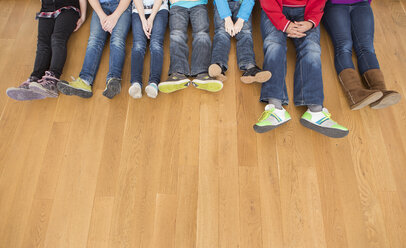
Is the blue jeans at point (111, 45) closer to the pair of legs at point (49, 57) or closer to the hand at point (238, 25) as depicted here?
the pair of legs at point (49, 57)

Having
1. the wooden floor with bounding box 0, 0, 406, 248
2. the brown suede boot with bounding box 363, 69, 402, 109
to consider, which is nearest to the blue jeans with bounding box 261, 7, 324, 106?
the wooden floor with bounding box 0, 0, 406, 248

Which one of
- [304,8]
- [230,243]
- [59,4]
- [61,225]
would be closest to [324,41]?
[304,8]

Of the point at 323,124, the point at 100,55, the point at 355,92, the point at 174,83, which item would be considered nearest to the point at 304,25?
the point at 355,92

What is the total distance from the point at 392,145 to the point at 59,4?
2343 millimetres

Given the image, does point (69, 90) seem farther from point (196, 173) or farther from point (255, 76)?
point (255, 76)

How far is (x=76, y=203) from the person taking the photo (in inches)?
48.9

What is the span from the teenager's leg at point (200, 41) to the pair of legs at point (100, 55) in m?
0.48

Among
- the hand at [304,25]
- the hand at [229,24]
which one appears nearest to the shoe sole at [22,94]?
the hand at [229,24]

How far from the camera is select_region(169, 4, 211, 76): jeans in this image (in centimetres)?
150

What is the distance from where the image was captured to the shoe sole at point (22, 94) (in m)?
1.36

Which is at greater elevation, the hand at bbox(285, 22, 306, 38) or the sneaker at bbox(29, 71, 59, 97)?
the hand at bbox(285, 22, 306, 38)

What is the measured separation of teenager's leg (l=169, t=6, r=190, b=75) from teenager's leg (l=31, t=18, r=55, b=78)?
0.84 metres

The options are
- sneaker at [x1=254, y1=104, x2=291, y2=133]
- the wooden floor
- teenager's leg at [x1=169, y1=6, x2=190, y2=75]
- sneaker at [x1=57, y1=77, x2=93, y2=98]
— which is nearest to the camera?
the wooden floor

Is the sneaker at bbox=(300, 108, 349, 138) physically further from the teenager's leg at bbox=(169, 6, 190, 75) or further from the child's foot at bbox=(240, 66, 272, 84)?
the teenager's leg at bbox=(169, 6, 190, 75)
